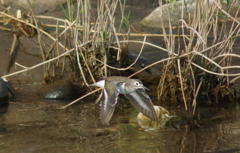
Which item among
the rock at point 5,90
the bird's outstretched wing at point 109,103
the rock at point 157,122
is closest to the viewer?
the bird's outstretched wing at point 109,103

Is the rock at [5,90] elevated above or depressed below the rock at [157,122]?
above

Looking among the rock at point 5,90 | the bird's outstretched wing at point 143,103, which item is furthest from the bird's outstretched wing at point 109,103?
the rock at point 5,90

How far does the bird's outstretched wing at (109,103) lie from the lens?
482 centimetres

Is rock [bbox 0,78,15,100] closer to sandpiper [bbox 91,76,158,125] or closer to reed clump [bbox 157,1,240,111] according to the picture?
reed clump [bbox 157,1,240,111]

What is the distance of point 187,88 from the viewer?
6656 mm

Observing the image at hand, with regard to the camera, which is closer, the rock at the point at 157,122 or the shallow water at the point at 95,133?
the shallow water at the point at 95,133

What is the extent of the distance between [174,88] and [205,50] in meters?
0.71

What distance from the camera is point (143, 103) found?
5.39m

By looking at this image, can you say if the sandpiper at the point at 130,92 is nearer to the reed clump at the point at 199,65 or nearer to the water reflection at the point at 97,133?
the water reflection at the point at 97,133

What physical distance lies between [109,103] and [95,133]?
125 cm

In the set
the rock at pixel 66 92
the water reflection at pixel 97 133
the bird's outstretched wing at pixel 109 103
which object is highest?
Result: the bird's outstretched wing at pixel 109 103

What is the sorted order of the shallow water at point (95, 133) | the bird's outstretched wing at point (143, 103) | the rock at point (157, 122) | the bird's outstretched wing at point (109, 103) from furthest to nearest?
1. the rock at point (157, 122)
2. the shallow water at point (95, 133)
3. the bird's outstretched wing at point (143, 103)
4. the bird's outstretched wing at point (109, 103)

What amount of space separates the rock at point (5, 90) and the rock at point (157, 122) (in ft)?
5.42

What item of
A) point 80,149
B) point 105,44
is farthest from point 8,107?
point 80,149
